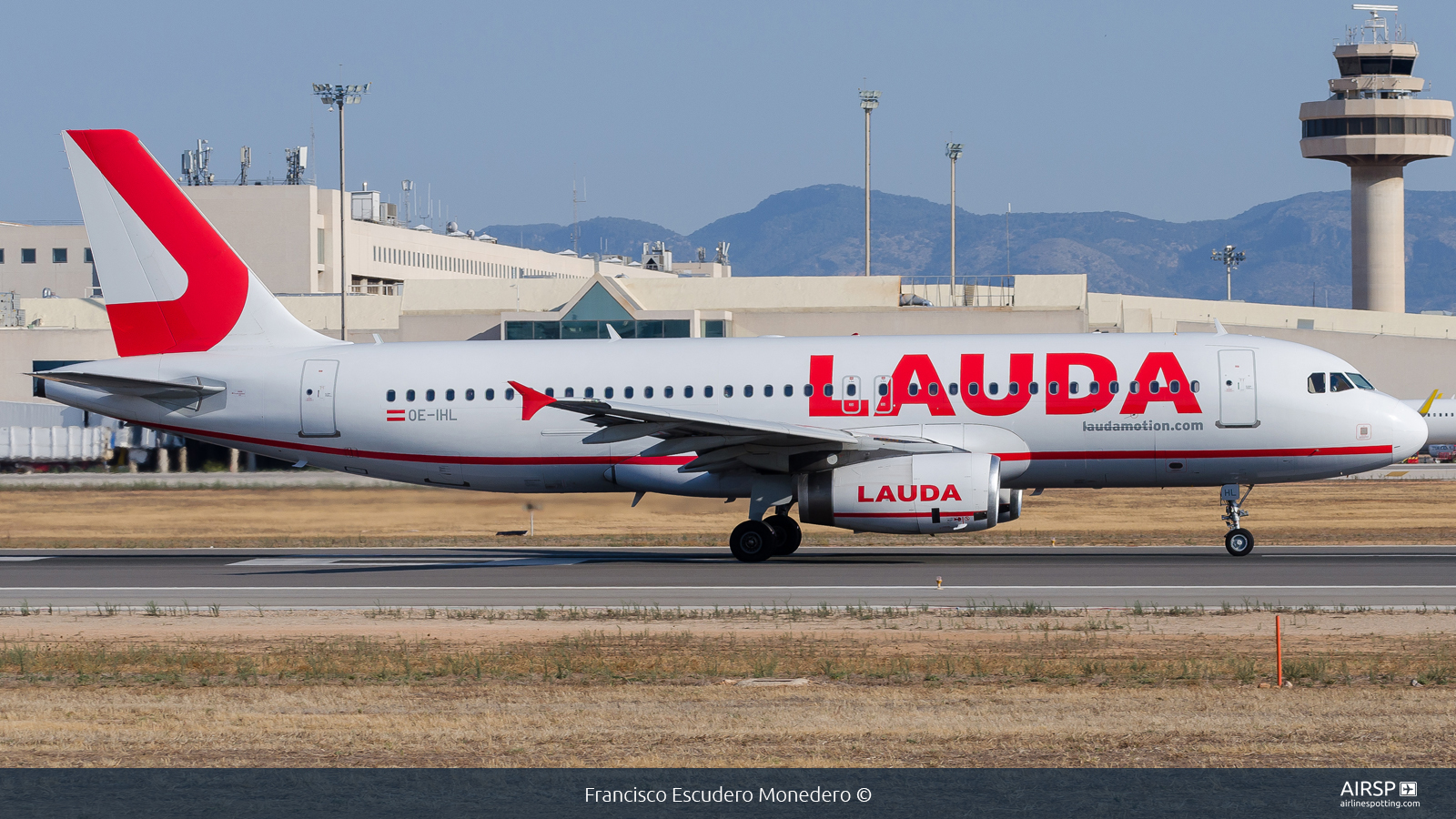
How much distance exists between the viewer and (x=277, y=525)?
1586 inches

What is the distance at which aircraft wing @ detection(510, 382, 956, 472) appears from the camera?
28.1 meters

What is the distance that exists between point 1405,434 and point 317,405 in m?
20.9

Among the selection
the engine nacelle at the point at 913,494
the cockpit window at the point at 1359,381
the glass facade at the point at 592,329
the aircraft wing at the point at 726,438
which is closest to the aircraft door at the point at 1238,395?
the cockpit window at the point at 1359,381

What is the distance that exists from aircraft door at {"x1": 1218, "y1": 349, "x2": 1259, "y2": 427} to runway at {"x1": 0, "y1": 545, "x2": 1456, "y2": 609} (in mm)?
2537

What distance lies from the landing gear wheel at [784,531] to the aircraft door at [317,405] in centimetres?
898

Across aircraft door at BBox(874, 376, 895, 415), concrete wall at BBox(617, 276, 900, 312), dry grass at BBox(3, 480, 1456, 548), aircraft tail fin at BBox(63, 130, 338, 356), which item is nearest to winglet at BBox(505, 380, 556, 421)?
dry grass at BBox(3, 480, 1456, 548)

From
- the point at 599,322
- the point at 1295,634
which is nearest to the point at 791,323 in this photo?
the point at 599,322

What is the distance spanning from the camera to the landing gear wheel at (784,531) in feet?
101

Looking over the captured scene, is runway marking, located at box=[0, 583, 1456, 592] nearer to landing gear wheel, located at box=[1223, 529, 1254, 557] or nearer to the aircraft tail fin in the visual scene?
landing gear wheel, located at box=[1223, 529, 1254, 557]

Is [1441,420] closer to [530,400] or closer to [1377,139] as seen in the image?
[530,400]

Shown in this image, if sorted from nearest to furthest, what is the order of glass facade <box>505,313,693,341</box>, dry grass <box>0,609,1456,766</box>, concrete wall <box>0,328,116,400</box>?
dry grass <box>0,609,1456,766</box>, glass facade <box>505,313,693,341</box>, concrete wall <box>0,328,116,400</box>

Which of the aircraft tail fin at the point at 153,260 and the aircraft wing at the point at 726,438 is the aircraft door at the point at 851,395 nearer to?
the aircraft wing at the point at 726,438

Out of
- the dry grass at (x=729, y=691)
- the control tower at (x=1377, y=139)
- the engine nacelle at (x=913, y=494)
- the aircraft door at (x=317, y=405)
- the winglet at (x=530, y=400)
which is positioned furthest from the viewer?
the control tower at (x=1377, y=139)
